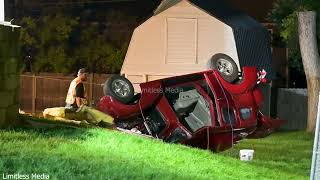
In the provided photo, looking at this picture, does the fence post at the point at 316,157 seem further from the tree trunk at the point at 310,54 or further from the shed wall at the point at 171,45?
the shed wall at the point at 171,45

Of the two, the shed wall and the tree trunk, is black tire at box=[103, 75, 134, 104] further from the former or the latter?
the shed wall

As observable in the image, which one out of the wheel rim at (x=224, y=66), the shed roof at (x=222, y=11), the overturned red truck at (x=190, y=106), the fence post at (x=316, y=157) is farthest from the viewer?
the shed roof at (x=222, y=11)

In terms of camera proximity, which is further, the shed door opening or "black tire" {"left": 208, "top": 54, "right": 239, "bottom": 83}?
the shed door opening

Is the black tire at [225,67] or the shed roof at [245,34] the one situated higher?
the shed roof at [245,34]

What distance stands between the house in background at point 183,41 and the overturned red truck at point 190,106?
846 cm

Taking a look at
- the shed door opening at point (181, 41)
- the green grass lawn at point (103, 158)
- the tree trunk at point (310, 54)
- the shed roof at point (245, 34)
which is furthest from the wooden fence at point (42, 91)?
the green grass lawn at point (103, 158)

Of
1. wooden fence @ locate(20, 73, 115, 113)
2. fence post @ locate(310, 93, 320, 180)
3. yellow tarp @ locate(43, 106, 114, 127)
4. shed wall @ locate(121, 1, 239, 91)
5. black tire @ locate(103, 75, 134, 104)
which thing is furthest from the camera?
wooden fence @ locate(20, 73, 115, 113)

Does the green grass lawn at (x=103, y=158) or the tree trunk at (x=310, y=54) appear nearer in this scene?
the green grass lawn at (x=103, y=158)

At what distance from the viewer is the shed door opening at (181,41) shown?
70.1 ft

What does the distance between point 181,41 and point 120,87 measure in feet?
30.7

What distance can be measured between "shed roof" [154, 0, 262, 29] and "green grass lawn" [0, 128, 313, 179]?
12.6 meters

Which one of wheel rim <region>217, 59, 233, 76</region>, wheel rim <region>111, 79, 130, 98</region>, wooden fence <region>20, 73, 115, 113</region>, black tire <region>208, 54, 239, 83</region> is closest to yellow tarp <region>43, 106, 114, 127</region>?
wheel rim <region>111, 79, 130, 98</region>

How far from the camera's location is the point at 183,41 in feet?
70.6

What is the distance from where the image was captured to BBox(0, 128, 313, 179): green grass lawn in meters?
5.84
